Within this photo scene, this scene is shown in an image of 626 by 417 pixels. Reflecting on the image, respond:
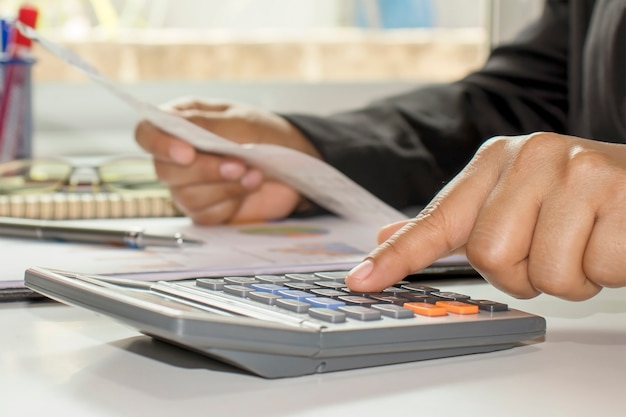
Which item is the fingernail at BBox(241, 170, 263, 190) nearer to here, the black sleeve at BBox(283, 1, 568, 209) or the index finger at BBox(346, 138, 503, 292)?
the black sleeve at BBox(283, 1, 568, 209)

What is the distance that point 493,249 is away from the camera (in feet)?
1.44

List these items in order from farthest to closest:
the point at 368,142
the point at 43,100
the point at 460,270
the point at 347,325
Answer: the point at 43,100 < the point at 368,142 < the point at 460,270 < the point at 347,325

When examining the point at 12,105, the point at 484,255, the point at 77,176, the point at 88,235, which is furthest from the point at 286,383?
the point at 12,105

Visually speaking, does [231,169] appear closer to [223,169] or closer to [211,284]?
[223,169]

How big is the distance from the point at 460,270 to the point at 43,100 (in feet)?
3.40

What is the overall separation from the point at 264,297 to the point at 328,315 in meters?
0.04

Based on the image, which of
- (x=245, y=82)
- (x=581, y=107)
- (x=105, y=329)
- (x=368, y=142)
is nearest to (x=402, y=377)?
(x=105, y=329)

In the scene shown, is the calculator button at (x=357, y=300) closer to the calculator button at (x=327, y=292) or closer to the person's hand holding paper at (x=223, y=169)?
the calculator button at (x=327, y=292)

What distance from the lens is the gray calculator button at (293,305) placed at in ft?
1.28

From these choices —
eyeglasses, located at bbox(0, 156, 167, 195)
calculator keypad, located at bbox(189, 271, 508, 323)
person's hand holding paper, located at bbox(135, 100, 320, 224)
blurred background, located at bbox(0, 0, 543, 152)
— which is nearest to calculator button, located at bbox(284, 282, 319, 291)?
calculator keypad, located at bbox(189, 271, 508, 323)

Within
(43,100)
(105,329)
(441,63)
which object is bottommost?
(105,329)

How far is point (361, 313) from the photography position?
38 cm

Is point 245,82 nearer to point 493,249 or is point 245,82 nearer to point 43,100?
point 43,100

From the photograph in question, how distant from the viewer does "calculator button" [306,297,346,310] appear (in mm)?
399
